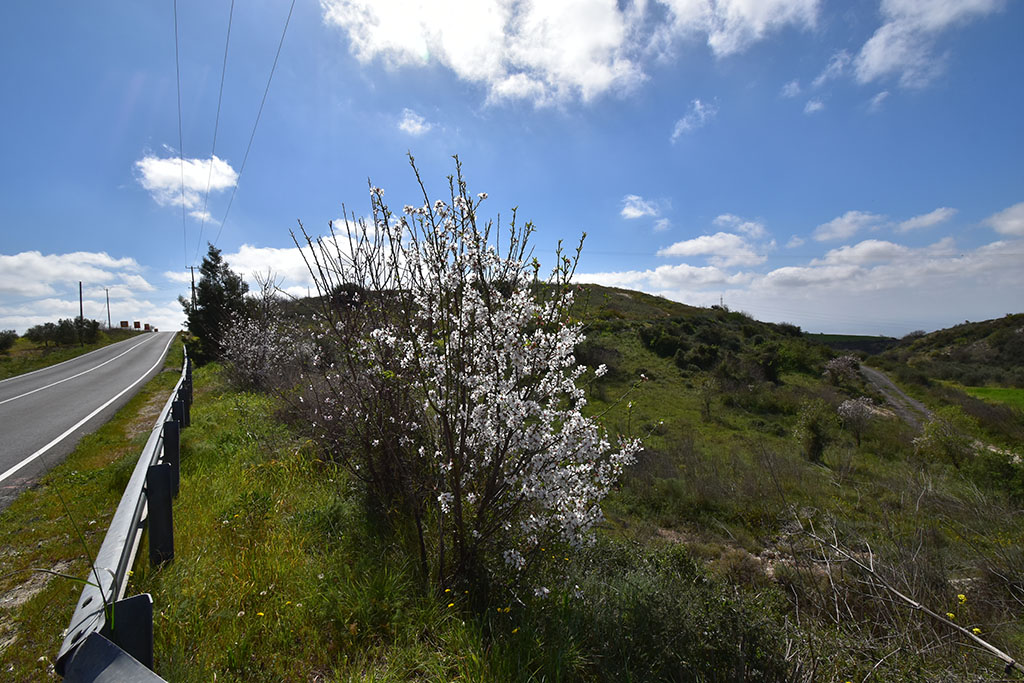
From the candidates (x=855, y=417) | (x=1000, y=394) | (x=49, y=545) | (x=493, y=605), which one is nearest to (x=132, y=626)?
(x=493, y=605)

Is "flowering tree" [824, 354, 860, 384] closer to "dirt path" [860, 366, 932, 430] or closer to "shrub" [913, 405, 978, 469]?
"dirt path" [860, 366, 932, 430]

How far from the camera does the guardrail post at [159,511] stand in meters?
3.13

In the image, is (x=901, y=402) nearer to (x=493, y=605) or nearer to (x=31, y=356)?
(x=493, y=605)

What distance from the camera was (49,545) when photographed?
13.1ft

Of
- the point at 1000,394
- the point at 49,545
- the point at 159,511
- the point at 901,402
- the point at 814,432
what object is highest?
the point at 159,511

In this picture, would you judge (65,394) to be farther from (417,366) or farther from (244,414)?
(417,366)

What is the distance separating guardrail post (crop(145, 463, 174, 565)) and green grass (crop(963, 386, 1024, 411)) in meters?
30.0

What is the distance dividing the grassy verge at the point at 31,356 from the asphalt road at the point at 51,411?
5.00 feet

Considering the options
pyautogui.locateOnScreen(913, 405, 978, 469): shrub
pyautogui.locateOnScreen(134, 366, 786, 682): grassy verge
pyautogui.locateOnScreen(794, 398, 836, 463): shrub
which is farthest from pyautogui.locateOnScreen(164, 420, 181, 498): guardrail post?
pyautogui.locateOnScreen(913, 405, 978, 469): shrub

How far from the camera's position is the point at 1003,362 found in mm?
32906

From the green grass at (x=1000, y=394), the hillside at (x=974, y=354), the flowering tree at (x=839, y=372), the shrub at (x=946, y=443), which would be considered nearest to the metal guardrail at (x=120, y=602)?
the shrub at (x=946, y=443)

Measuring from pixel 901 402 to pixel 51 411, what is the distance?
111 feet

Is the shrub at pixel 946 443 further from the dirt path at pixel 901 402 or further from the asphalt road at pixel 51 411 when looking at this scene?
the asphalt road at pixel 51 411

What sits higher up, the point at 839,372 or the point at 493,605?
the point at 493,605
